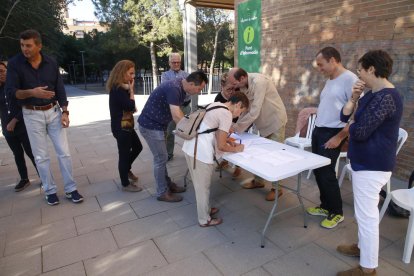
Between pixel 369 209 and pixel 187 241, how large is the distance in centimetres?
157

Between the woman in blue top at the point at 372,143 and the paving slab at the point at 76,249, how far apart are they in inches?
82.5

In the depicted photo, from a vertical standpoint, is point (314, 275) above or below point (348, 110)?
below

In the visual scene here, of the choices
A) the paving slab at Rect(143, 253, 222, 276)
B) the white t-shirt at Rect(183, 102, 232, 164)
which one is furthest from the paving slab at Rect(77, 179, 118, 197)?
the paving slab at Rect(143, 253, 222, 276)

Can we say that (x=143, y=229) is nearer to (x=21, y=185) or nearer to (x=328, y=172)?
(x=328, y=172)

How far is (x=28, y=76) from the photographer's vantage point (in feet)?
10.5

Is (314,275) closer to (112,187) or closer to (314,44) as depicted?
(112,187)

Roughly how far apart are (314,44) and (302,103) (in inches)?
40.6

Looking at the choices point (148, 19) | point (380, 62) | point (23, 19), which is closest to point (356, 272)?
point (380, 62)

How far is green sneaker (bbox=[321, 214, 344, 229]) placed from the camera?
294 cm

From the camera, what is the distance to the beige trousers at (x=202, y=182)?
111 inches

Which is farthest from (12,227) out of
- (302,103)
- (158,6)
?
(158,6)

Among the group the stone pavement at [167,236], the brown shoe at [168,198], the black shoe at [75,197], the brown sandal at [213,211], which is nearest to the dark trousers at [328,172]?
the stone pavement at [167,236]

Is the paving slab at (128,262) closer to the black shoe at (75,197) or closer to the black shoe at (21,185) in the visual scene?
the black shoe at (75,197)

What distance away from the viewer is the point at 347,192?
12.3 feet
